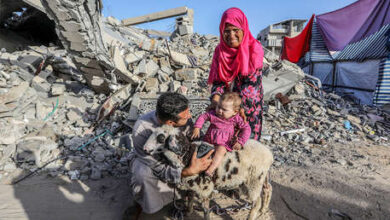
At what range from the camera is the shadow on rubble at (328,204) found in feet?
7.70

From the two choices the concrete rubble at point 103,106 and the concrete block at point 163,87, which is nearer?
the concrete rubble at point 103,106

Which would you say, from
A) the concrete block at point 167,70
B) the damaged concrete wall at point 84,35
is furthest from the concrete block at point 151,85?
the damaged concrete wall at point 84,35

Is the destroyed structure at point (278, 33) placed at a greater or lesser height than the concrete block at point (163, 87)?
greater

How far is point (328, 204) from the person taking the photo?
2.52 m

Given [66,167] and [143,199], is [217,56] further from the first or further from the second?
[66,167]

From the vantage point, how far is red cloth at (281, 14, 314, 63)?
34.2 feet

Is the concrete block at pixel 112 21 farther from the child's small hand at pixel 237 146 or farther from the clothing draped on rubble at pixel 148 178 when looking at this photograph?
the child's small hand at pixel 237 146

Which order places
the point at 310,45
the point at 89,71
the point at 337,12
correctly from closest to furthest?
the point at 89,71 < the point at 337,12 < the point at 310,45

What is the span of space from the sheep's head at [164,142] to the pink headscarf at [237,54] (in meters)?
1.02

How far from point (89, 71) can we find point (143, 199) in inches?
185

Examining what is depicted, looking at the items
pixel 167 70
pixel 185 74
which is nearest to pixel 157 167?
pixel 185 74

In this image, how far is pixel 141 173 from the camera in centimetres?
210

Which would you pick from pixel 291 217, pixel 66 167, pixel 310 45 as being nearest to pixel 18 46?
pixel 66 167

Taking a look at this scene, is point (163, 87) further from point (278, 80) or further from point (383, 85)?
point (383, 85)
